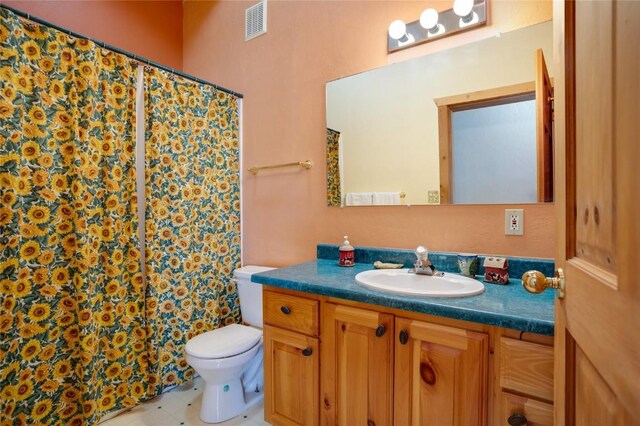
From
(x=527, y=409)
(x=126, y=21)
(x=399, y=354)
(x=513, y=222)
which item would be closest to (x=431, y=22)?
(x=513, y=222)

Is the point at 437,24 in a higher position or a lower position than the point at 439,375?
higher

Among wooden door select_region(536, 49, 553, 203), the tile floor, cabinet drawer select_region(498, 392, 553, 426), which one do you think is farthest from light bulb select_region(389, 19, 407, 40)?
the tile floor

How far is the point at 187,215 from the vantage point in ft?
6.63

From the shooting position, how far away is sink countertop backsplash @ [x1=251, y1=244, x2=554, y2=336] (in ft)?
3.00

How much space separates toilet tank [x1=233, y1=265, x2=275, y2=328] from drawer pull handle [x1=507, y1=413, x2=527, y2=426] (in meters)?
1.44

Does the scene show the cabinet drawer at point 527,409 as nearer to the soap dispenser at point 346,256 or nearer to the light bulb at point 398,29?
the soap dispenser at point 346,256

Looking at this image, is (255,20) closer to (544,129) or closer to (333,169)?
(333,169)

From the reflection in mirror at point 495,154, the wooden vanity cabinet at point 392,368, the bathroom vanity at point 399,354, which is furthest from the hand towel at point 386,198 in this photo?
the wooden vanity cabinet at point 392,368

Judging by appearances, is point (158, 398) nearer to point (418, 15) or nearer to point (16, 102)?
point (16, 102)

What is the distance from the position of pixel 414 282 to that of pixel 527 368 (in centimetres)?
56

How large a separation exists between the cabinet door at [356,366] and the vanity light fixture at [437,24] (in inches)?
53.0

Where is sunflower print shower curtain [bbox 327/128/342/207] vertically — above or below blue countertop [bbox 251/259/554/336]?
above

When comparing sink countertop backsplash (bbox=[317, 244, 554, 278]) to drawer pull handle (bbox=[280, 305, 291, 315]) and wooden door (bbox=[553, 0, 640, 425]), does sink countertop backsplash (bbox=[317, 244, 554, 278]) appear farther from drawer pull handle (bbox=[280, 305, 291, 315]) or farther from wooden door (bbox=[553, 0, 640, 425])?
wooden door (bbox=[553, 0, 640, 425])

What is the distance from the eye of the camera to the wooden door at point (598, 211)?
15.8 inches
